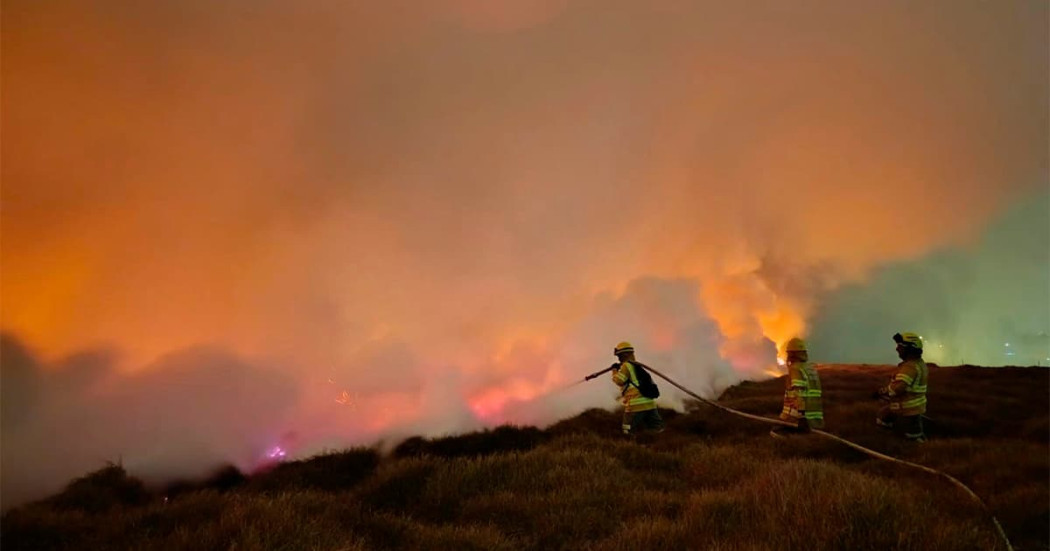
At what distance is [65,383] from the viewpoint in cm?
1344

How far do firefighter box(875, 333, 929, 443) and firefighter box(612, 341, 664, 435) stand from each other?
4721 millimetres

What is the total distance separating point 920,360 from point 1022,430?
200cm

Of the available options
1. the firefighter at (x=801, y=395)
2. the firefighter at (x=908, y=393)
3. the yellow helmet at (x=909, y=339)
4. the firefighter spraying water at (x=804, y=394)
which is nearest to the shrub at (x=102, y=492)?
the firefighter spraying water at (x=804, y=394)

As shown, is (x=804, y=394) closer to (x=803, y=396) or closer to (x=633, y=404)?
(x=803, y=396)

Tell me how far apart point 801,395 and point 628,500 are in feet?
23.4

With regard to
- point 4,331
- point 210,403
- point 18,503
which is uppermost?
point 4,331

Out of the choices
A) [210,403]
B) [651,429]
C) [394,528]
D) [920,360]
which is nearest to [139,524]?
[394,528]

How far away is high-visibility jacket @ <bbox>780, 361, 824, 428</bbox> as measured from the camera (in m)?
13.0

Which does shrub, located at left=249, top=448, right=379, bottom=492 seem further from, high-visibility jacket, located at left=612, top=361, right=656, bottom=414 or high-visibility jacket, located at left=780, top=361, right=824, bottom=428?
high-visibility jacket, located at left=780, top=361, right=824, bottom=428

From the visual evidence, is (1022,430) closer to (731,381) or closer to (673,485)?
(673,485)

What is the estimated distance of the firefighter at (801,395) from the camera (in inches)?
509

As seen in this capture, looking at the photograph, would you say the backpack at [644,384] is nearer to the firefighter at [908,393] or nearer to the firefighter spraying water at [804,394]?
the firefighter spraying water at [804,394]

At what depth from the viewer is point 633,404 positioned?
1354cm

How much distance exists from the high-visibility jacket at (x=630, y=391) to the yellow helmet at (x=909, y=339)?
17.5ft
